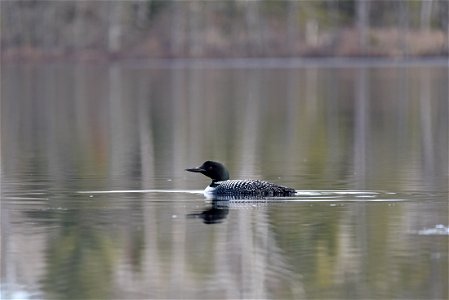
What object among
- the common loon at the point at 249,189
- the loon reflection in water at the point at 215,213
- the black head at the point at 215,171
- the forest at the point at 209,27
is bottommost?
the loon reflection in water at the point at 215,213

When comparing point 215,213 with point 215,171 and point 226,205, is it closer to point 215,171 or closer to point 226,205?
point 226,205

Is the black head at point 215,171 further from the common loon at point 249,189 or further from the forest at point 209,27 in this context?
the forest at point 209,27

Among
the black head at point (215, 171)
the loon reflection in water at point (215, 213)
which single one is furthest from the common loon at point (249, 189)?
the loon reflection in water at point (215, 213)

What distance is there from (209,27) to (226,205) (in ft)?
190

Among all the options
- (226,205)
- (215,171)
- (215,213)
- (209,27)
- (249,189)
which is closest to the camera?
(215,213)

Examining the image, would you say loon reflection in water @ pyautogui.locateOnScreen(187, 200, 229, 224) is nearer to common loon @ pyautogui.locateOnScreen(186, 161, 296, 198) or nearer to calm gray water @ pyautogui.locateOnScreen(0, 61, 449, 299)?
calm gray water @ pyautogui.locateOnScreen(0, 61, 449, 299)

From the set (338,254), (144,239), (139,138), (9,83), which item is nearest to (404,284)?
(338,254)

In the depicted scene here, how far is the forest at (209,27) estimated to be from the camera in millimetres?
68562

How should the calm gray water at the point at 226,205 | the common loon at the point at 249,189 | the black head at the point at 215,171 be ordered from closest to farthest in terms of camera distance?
the calm gray water at the point at 226,205 < the common loon at the point at 249,189 < the black head at the point at 215,171

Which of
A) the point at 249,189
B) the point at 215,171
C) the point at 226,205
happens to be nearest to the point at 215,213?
the point at 226,205

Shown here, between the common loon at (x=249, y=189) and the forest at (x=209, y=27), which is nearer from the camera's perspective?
the common loon at (x=249, y=189)

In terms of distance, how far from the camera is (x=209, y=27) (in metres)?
72.5

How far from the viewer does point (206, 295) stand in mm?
10297

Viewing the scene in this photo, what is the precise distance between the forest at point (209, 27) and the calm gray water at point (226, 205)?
34.2m
